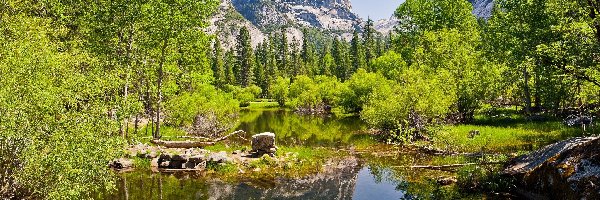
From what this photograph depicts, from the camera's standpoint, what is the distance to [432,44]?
5069 centimetres

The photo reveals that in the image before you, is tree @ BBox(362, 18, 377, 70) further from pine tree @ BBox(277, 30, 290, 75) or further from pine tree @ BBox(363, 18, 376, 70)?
pine tree @ BBox(277, 30, 290, 75)

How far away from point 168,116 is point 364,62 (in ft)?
305

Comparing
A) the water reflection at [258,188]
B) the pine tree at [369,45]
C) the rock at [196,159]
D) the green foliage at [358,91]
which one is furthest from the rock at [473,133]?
the pine tree at [369,45]

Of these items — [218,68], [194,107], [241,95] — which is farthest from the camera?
[218,68]

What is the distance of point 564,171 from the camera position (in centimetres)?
1512

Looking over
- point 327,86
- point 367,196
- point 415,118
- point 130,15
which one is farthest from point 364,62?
point 367,196

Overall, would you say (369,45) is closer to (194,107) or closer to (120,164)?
(194,107)

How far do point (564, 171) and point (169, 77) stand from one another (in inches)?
1160

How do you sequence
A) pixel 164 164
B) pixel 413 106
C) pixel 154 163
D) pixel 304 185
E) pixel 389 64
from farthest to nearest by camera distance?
pixel 389 64 → pixel 413 106 → pixel 154 163 → pixel 164 164 → pixel 304 185

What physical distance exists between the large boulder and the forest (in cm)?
590

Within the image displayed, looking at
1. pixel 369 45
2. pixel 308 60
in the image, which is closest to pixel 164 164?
pixel 369 45

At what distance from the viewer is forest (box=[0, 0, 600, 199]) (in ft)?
43.6

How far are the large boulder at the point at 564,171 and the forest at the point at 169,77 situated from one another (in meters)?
5.90

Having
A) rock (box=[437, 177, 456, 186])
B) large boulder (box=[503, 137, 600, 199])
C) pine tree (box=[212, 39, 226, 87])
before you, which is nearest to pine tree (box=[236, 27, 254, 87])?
pine tree (box=[212, 39, 226, 87])
